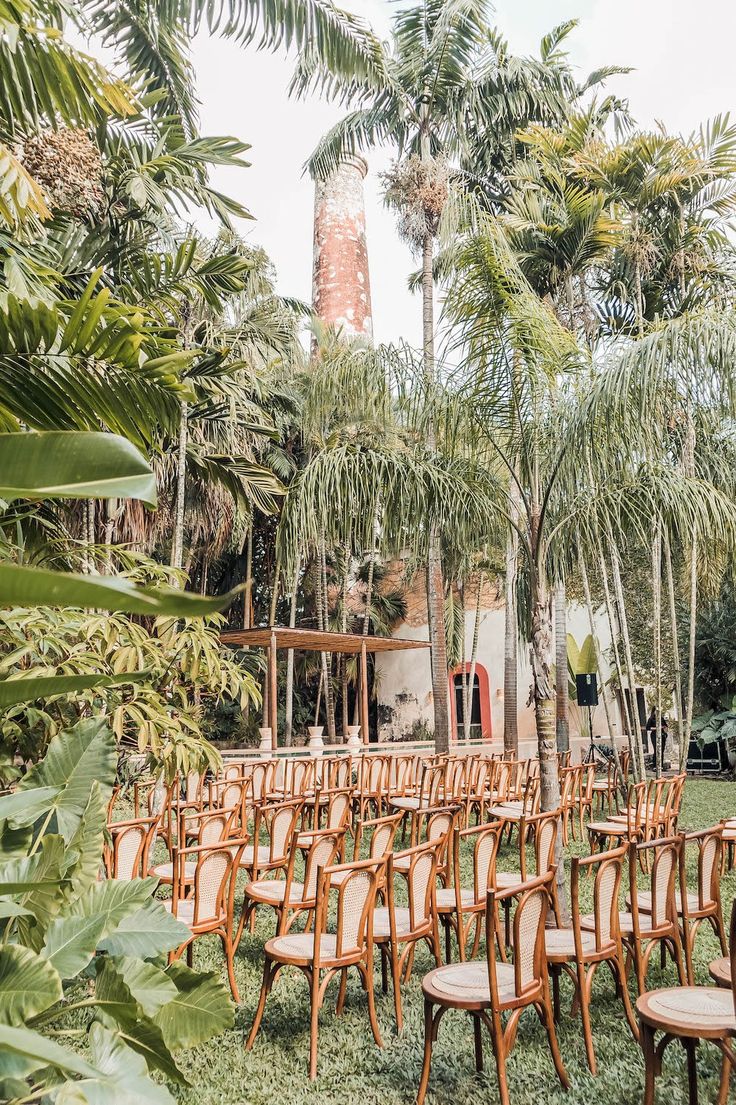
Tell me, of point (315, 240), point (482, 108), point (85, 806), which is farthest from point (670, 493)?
point (315, 240)

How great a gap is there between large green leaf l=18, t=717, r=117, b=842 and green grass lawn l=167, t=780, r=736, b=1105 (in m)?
1.90

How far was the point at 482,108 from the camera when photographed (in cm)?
1491

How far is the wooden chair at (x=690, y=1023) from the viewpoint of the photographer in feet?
9.53

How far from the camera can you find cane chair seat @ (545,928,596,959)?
12.7 feet

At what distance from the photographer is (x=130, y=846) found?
487 cm

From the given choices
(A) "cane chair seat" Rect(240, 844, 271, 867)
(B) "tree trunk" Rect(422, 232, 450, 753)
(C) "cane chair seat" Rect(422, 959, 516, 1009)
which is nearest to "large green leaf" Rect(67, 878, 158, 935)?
(C) "cane chair seat" Rect(422, 959, 516, 1009)

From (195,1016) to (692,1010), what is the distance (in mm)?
2086

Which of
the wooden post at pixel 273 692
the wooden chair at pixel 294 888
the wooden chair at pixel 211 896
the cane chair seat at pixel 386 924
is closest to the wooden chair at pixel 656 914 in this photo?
the cane chair seat at pixel 386 924

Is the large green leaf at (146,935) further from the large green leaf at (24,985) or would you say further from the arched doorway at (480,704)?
the arched doorway at (480,704)

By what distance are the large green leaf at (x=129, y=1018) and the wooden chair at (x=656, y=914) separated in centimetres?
272

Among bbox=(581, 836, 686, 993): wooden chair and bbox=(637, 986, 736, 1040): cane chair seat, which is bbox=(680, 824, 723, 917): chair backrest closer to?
bbox=(581, 836, 686, 993): wooden chair

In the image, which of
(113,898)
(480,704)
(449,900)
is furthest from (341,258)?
(113,898)

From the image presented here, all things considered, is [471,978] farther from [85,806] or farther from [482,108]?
[482,108]

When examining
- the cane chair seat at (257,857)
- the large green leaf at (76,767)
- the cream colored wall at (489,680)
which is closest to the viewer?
the large green leaf at (76,767)
